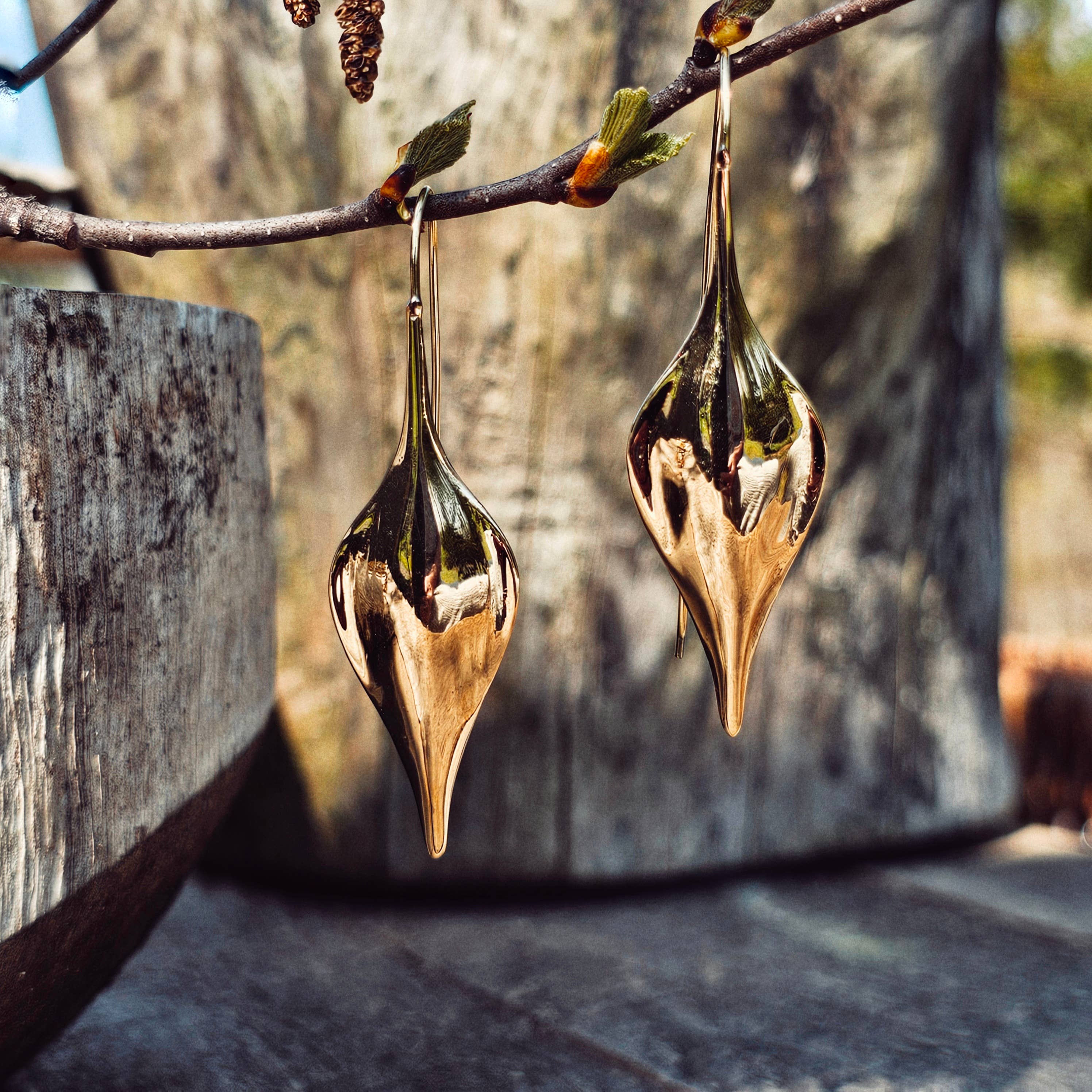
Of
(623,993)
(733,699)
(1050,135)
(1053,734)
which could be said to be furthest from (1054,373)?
(733,699)

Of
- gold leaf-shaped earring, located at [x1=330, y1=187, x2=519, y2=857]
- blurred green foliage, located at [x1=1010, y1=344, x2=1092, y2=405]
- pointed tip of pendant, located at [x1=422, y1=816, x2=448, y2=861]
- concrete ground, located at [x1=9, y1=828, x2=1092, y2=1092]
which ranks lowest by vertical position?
concrete ground, located at [x1=9, y1=828, x2=1092, y2=1092]

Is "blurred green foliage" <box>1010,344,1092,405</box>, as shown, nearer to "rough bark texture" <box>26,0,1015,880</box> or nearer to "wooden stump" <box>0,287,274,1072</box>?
"rough bark texture" <box>26,0,1015,880</box>

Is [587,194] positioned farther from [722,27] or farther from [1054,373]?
[1054,373]

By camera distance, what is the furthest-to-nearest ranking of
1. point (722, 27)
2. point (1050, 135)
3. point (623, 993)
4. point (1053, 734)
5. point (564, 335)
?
point (1050, 135)
point (1053, 734)
point (564, 335)
point (623, 993)
point (722, 27)

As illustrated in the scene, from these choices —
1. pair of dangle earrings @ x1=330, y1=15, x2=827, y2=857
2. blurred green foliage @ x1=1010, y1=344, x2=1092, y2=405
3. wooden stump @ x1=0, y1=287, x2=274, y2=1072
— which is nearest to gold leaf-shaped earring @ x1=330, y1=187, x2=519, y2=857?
pair of dangle earrings @ x1=330, y1=15, x2=827, y2=857

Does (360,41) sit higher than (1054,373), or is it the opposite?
(1054,373)

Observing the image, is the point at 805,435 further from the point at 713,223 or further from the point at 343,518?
the point at 343,518

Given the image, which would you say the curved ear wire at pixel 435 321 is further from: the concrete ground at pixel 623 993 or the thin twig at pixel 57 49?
the concrete ground at pixel 623 993
